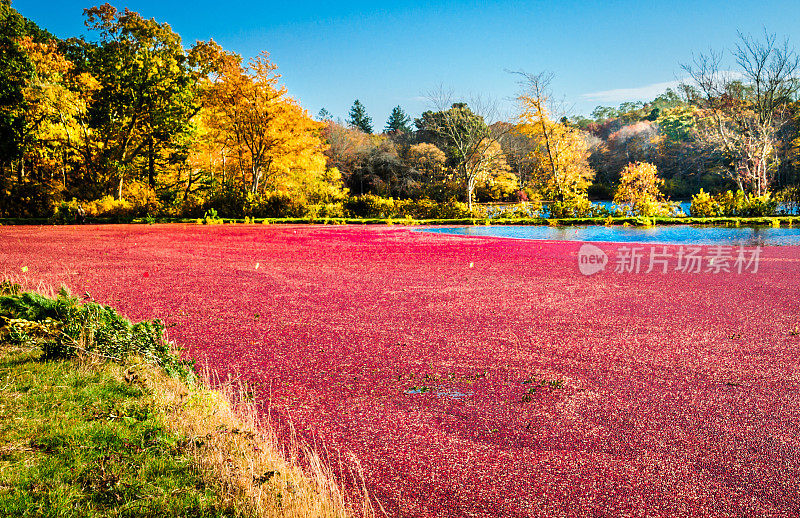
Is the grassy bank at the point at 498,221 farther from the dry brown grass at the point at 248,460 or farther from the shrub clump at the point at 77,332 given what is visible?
the dry brown grass at the point at 248,460

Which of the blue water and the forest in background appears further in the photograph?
the forest in background

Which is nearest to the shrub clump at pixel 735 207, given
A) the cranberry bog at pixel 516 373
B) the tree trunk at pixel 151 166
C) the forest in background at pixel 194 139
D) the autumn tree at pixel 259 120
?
the forest in background at pixel 194 139

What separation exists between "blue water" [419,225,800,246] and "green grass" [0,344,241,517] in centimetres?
1485

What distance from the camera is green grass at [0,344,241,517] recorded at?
2197 mm

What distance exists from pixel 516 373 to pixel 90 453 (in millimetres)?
3124

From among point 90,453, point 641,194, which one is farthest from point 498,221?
point 90,453

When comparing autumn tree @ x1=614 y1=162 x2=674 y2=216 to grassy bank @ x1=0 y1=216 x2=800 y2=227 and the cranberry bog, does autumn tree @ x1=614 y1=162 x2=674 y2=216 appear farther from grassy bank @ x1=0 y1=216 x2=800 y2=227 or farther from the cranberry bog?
the cranberry bog

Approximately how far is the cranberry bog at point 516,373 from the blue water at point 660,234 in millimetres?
6366

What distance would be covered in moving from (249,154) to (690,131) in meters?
33.8

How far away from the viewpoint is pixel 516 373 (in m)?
4.23

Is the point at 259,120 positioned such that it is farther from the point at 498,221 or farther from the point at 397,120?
the point at 397,120

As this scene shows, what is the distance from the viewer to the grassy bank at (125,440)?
2.22m

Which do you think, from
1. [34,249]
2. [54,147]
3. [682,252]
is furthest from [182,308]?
[54,147]

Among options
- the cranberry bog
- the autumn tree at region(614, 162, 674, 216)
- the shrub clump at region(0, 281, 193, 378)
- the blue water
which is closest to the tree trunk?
the blue water
